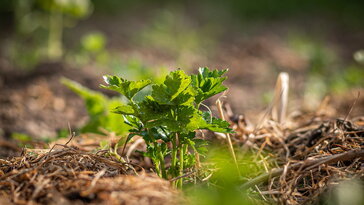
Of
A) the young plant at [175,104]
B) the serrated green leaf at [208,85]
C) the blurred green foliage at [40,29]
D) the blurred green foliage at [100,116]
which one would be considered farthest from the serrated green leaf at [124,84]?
the blurred green foliage at [40,29]

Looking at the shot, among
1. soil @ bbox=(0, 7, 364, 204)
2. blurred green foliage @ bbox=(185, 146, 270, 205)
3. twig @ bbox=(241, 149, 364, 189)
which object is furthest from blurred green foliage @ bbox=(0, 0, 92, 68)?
twig @ bbox=(241, 149, 364, 189)

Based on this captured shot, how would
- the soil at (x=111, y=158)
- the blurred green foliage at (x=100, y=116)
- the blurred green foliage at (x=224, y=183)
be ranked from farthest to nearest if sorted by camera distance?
the blurred green foliage at (x=100, y=116), the soil at (x=111, y=158), the blurred green foliage at (x=224, y=183)

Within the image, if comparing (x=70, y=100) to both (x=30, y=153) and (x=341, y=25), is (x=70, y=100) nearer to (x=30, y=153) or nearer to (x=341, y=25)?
(x=30, y=153)

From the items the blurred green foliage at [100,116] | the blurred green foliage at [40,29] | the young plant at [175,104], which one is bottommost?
the young plant at [175,104]

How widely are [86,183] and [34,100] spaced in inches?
97.2

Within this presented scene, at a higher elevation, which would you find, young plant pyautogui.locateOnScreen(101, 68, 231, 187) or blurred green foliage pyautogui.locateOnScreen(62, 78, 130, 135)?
blurred green foliage pyautogui.locateOnScreen(62, 78, 130, 135)

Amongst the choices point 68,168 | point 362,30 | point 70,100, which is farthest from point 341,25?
point 68,168

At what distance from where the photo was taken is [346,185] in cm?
113

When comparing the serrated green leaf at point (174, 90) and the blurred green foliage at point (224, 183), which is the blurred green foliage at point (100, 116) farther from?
the serrated green leaf at point (174, 90)

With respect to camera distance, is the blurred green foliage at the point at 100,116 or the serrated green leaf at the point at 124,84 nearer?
the serrated green leaf at the point at 124,84

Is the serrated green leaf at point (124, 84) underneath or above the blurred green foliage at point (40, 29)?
underneath

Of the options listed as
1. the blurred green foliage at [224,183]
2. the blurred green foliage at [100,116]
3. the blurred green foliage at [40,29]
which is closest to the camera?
the blurred green foliage at [224,183]

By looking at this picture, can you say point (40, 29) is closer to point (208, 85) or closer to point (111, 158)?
point (111, 158)

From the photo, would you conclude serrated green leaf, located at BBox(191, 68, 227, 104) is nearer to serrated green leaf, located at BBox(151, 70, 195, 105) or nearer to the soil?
serrated green leaf, located at BBox(151, 70, 195, 105)
